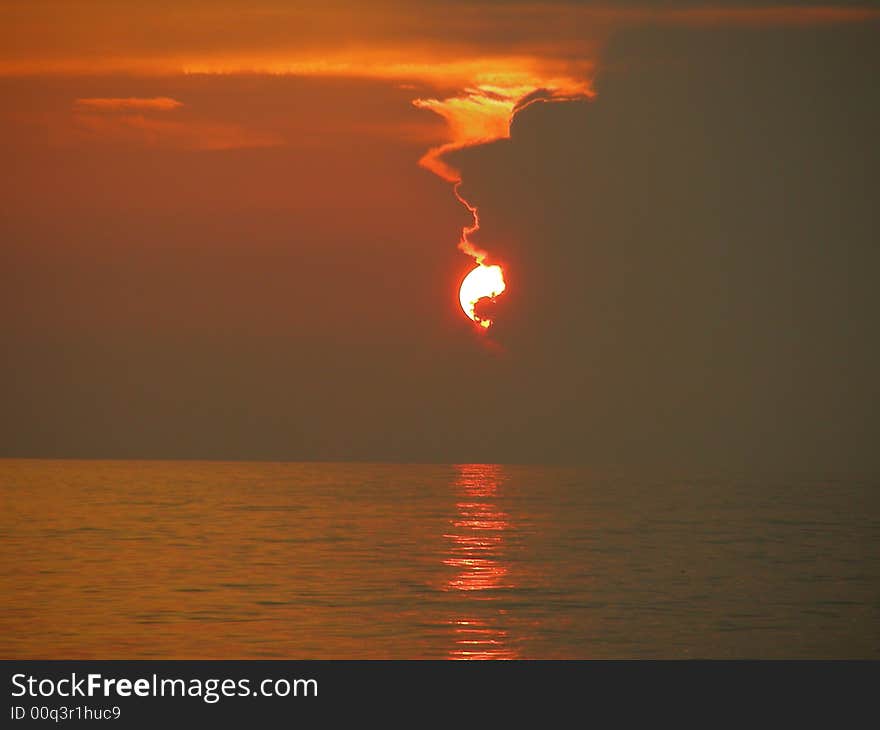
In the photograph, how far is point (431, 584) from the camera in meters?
37.8

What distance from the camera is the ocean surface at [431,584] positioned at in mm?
27703

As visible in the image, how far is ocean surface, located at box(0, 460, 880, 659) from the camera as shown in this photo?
2770 centimetres

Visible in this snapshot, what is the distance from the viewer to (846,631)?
97.2ft
